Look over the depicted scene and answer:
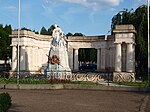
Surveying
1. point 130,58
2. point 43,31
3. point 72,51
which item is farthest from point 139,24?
point 43,31

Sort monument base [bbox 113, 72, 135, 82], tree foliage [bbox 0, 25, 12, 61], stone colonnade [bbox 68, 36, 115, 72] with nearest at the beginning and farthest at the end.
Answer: monument base [bbox 113, 72, 135, 82] < stone colonnade [bbox 68, 36, 115, 72] < tree foliage [bbox 0, 25, 12, 61]

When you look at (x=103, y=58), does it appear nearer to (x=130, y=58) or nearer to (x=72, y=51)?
(x=72, y=51)

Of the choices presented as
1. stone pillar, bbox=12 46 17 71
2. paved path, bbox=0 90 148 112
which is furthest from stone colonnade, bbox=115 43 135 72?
paved path, bbox=0 90 148 112

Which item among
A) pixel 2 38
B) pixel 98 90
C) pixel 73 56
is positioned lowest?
pixel 98 90

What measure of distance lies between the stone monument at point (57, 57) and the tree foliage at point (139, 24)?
31.4 ft

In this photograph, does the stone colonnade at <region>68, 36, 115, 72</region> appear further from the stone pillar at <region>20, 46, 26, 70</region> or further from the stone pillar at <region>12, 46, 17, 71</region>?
the stone pillar at <region>12, 46, 17, 71</region>

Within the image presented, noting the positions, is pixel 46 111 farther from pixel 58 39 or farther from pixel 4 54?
pixel 4 54

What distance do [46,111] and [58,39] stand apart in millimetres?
22627

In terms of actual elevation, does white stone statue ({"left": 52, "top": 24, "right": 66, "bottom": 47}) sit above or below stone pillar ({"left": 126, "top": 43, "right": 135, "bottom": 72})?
above

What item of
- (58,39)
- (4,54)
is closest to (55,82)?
(58,39)

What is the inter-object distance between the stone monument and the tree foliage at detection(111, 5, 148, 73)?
9564 mm

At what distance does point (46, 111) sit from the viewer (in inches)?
500

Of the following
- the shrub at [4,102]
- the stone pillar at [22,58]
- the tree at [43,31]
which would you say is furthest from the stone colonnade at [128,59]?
the tree at [43,31]

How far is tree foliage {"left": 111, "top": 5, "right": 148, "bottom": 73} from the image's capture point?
38.1 metres
